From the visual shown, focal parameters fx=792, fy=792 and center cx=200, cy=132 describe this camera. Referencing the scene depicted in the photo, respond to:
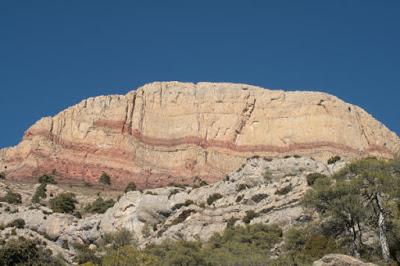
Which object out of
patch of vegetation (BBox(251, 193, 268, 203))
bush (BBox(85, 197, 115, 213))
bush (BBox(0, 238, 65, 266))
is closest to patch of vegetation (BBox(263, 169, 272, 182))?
patch of vegetation (BBox(251, 193, 268, 203))

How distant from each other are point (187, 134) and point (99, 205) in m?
52.5

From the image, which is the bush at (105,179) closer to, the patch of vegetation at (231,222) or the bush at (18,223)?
the bush at (18,223)

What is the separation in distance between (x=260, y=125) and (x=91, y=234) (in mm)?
73763

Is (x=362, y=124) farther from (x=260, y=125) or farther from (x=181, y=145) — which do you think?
(x=181, y=145)

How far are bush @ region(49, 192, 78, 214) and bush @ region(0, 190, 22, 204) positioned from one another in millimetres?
4438

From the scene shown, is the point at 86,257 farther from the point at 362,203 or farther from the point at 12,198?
the point at 12,198

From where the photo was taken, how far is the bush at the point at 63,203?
103 metres

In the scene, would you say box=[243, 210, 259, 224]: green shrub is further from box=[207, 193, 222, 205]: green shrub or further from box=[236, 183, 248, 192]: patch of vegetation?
box=[236, 183, 248, 192]: patch of vegetation

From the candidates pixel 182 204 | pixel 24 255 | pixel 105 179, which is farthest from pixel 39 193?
pixel 24 255

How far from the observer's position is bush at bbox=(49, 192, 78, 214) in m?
103

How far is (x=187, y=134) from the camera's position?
513ft

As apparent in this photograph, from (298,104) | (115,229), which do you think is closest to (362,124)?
(298,104)

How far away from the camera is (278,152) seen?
149 m

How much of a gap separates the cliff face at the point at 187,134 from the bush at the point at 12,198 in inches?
1121
